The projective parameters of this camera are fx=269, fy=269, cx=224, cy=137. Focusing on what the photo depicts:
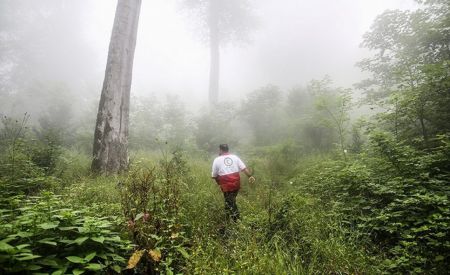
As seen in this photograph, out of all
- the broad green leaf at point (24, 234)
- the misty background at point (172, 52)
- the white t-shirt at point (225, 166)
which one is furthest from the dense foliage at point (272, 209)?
the misty background at point (172, 52)

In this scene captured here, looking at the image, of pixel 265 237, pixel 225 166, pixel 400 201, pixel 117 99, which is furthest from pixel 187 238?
pixel 117 99

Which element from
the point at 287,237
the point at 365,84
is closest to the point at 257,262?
the point at 287,237

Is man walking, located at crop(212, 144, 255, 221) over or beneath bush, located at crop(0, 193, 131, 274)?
over

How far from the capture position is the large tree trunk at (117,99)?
7.10m

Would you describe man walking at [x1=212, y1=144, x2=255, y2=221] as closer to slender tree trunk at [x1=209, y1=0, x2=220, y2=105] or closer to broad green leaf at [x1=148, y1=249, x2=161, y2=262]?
broad green leaf at [x1=148, y1=249, x2=161, y2=262]

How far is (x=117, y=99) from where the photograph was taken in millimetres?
7527

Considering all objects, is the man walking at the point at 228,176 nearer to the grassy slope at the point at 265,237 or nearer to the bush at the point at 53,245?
the grassy slope at the point at 265,237

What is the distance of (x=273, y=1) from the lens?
98.2 feet

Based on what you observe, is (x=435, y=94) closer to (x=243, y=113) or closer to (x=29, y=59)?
(x=243, y=113)

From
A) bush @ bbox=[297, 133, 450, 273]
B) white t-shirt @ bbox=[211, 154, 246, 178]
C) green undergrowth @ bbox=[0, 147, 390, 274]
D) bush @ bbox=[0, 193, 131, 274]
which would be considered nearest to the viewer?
bush @ bbox=[0, 193, 131, 274]

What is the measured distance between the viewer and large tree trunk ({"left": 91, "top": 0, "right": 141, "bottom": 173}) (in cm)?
710

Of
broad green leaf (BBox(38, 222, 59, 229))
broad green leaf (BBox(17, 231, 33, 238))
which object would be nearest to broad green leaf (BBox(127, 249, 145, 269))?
broad green leaf (BBox(38, 222, 59, 229))

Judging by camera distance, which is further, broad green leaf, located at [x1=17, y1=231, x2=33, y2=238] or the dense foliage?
the dense foliage

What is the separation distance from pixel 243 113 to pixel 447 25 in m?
9.06
